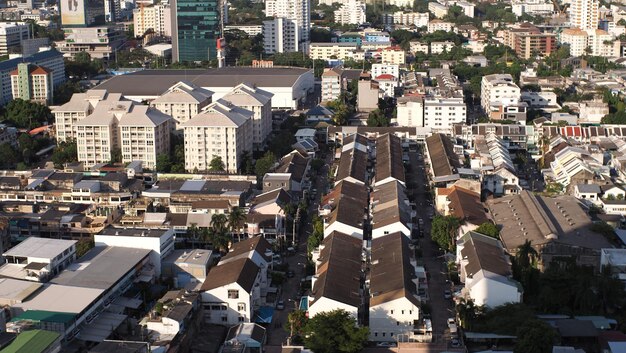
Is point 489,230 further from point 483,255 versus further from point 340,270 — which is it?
point 340,270

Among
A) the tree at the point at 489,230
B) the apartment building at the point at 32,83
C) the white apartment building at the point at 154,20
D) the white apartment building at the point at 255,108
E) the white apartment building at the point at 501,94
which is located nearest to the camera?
the tree at the point at 489,230

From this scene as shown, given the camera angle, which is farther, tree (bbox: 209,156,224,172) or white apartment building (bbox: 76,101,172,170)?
white apartment building (bbox: 76,101,172,170)

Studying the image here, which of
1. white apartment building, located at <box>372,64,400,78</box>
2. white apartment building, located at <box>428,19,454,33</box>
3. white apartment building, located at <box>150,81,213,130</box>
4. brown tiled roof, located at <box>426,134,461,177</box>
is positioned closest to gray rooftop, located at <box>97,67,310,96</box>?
white apartment building, located at <box>372,64,400,78</box>

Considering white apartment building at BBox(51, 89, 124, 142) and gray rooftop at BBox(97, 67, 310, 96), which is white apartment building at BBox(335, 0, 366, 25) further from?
white apartment building at BBox(51, 89, 124, 142)

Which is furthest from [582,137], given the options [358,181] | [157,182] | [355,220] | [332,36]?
[332,36]

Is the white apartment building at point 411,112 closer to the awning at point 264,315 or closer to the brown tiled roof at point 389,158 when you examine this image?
the brown tiled roof at point 389,158

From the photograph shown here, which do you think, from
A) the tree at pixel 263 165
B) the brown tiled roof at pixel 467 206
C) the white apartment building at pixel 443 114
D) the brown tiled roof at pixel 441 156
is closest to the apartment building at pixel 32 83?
the tree at pixel 263 165
